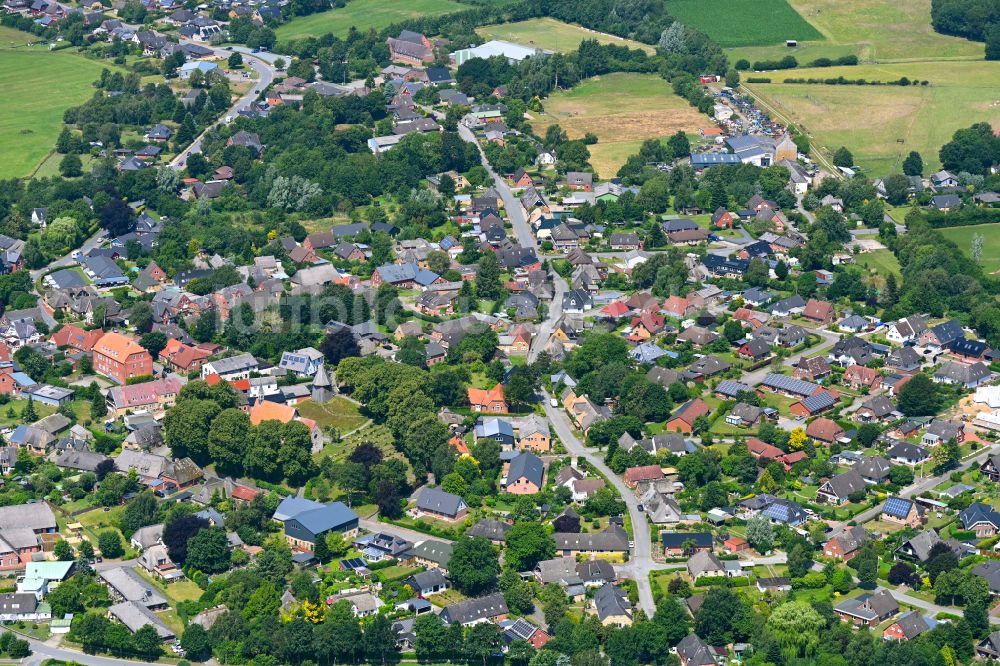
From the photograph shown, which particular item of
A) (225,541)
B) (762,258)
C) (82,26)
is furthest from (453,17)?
(225,541)

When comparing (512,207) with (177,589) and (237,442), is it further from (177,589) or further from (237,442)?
(177,589)

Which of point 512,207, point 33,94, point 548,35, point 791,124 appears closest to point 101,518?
point 512,207

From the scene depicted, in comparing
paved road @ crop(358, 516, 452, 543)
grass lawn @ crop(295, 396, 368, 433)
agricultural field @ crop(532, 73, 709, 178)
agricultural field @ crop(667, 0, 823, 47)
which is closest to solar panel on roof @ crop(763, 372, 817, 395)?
grass lawn @ crop(295, 396, 368, 433)

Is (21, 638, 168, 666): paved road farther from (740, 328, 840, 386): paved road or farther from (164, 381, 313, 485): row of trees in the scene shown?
(740, 328, 840, 386): paved road

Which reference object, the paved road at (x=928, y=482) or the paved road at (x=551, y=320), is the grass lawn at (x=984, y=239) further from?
the paved road at (x=551, y=320)

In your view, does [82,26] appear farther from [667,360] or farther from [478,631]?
[478,631]

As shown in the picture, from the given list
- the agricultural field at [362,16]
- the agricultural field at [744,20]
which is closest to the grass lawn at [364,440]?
the agricultural field at [362,16]

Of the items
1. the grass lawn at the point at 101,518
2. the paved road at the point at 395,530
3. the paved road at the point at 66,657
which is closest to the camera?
the paved road at the point at 66,657
